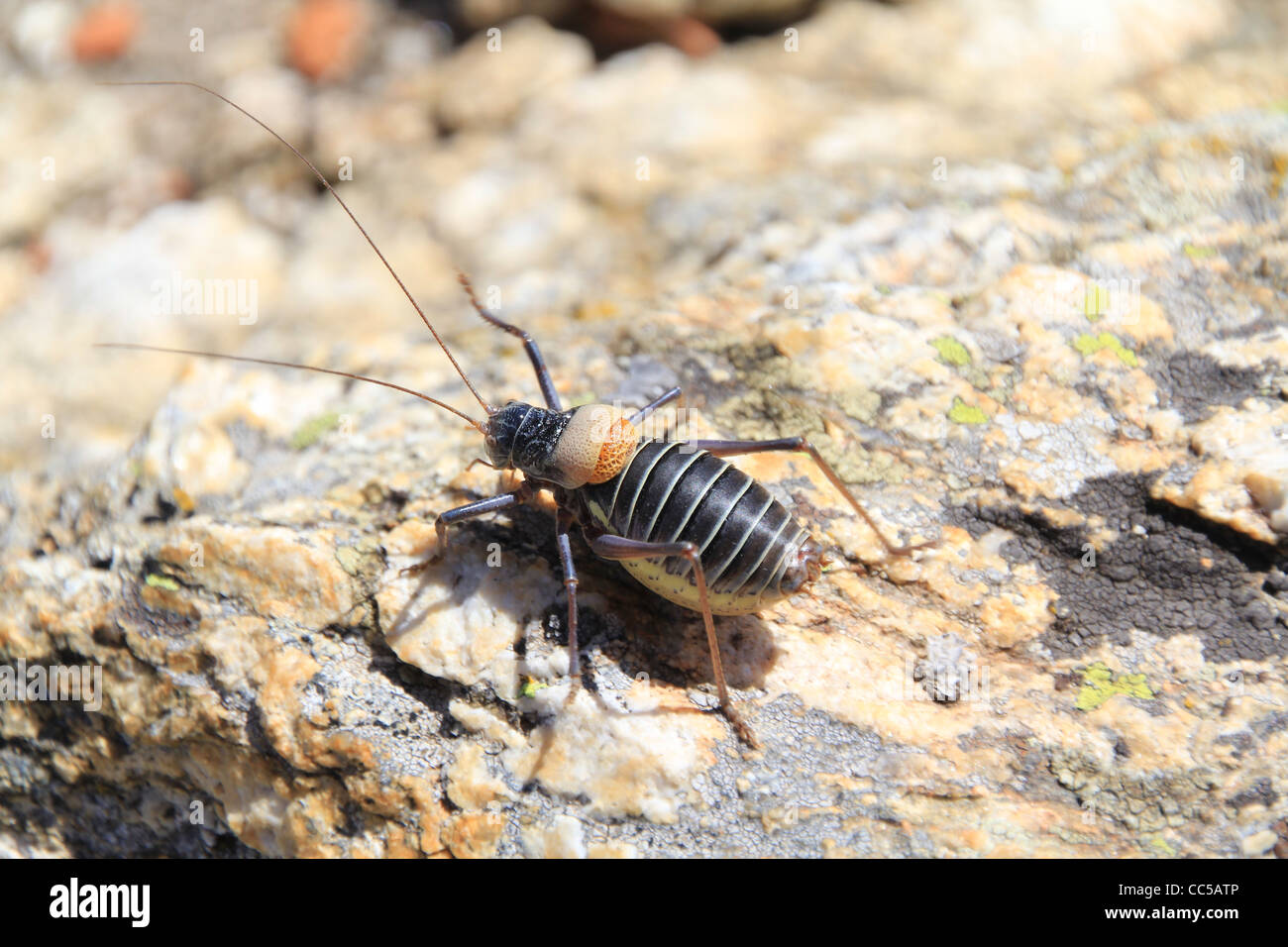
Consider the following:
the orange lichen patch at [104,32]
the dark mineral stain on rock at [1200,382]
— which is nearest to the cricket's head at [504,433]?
the dark mineral stain on rock at [1200,382]

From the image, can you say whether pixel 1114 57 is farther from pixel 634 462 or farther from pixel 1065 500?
pixel 634 462

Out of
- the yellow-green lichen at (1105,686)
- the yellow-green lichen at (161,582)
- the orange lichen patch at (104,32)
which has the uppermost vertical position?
the orange lichen patch at (104,32)

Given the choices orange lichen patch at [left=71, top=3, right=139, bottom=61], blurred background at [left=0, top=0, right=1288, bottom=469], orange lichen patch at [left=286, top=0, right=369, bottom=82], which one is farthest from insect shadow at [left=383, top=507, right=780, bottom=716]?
orange lichen patch at [left=71, top=3, right=139, bottom=61]

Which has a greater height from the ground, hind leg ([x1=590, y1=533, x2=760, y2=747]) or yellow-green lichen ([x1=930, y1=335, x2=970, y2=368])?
yellow-green lichen ([x1=930, y1=335, x2=970, y2=368])

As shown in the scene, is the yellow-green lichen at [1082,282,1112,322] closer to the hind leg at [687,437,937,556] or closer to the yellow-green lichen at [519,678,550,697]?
the hind leg at [687,437,937,556]

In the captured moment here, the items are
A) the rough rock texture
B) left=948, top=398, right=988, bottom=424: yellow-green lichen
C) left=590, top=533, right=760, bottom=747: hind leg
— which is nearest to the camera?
left=590, top=533, right=760, bottom=747: hind leg

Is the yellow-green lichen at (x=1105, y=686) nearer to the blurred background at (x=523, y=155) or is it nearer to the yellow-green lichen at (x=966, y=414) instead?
the yellow-green lichen at (x=966, y=414)

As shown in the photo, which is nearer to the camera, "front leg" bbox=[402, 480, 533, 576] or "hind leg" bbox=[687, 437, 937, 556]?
"hind leg" bbox=[687, 437, 937, 556]
